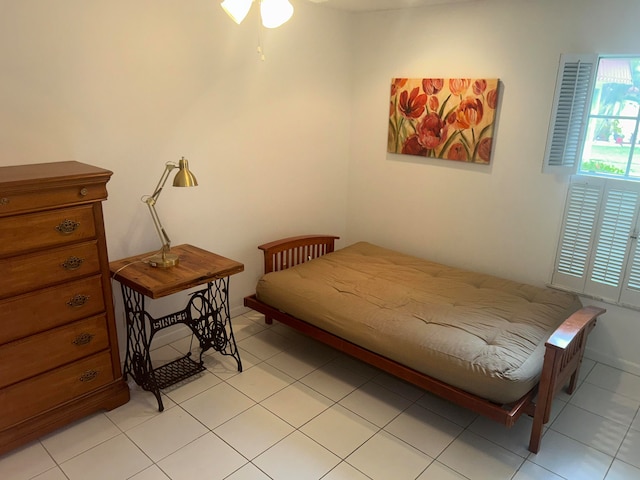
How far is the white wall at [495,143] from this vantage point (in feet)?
9.68

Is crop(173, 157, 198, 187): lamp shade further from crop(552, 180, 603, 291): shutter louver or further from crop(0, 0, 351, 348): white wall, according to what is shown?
crop(552, 180, 603, 291): shutter louver

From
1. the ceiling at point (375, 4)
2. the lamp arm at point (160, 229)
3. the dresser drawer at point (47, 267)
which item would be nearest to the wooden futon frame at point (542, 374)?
the lamp arm at point (160, 229)

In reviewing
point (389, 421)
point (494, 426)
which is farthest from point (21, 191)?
point (494, 426)

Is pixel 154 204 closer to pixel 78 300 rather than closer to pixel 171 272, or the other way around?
pixel 171 272

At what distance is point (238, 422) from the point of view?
2.50 metres

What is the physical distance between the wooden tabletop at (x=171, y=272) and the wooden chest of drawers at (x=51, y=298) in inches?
7.4

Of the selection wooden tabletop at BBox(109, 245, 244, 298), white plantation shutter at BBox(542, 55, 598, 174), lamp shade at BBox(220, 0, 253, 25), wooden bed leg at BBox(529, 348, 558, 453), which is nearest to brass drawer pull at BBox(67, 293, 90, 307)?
wooden tabletop at BBox(109, 245, 244, 298)

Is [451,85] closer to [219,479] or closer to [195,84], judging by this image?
[195,84]

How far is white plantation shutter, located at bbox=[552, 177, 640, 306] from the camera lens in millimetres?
2830

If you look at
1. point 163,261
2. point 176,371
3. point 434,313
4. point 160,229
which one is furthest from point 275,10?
point 176,371

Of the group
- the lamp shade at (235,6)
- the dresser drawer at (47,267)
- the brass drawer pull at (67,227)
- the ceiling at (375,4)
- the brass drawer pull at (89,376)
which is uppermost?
the ceiling at (375,4)

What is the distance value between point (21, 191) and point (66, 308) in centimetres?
61

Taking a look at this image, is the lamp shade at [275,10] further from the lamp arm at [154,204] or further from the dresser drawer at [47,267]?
the dresser drawer at [47,267]

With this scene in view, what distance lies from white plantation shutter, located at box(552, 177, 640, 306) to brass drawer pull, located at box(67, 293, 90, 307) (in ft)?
9.68
